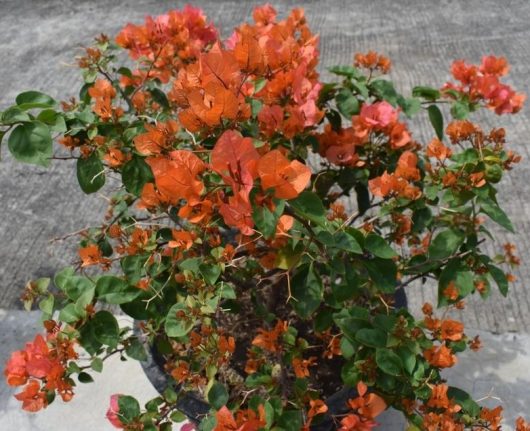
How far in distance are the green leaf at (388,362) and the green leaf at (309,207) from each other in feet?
0.63

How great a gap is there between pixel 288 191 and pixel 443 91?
0.45 meters

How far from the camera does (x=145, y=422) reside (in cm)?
67

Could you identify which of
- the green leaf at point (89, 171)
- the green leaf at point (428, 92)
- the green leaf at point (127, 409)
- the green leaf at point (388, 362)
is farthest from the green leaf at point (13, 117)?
the green leaf at point (428, 92)

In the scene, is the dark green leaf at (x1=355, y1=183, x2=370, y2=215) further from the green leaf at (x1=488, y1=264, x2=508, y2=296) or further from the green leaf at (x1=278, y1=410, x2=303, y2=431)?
the green leaf at (x1=278, y1=410, x2=303, y2=431)

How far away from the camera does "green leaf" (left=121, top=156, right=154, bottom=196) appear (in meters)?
0.67

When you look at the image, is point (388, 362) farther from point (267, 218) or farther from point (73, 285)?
point (73, 285)

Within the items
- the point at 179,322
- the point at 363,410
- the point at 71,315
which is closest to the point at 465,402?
the point at 363,410

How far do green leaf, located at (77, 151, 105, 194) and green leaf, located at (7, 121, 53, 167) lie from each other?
0.09 meters

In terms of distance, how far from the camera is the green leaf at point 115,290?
2.13 feet

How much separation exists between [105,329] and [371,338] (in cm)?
28

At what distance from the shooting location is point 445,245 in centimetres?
73

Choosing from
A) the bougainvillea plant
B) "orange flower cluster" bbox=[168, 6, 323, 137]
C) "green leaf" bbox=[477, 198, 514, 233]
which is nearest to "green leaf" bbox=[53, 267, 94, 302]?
the bougainvillea plant


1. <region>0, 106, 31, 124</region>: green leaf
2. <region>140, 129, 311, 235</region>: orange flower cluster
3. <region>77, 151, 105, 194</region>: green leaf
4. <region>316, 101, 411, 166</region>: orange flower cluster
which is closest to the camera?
<region>140, 129, 311, 235</region>: orange flower cluster

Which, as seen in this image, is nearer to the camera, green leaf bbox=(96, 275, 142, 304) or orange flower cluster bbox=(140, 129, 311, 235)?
orange flower cluster bbox=(140, 129, 311, 235)
